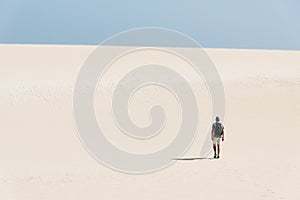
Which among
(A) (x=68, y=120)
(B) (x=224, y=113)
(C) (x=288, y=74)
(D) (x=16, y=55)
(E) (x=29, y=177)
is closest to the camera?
(E) (x=29, y=177)

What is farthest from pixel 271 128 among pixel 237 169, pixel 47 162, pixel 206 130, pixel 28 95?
pixel 28 95

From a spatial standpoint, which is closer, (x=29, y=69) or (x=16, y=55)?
(x=29, y=69)

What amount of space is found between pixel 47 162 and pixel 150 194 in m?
4.37

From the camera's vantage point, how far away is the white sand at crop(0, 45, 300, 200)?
28.1 ft

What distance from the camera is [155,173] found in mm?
10047

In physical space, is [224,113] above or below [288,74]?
below

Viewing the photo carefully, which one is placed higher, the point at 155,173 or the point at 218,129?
the point at 218,129

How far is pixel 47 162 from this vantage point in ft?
38.3

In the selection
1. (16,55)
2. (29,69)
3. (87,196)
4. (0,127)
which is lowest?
(87,196)

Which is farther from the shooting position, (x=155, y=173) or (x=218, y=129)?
(x=218, y=129)

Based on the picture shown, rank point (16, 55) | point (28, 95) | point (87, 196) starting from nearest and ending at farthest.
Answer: point (87, 196), point (28, 95), point (16, 55)

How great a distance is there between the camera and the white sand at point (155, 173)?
8.55m

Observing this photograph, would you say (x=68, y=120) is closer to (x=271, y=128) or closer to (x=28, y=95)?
(x=28, y=95)

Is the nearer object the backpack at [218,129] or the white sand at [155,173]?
the white sand at [155,173]
